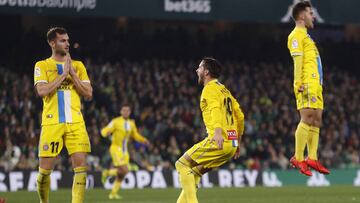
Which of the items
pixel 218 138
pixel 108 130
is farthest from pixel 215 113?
pixel 108 130

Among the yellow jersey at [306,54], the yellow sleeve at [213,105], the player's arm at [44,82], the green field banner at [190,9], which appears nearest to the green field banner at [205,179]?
the green field banner at [190,9]

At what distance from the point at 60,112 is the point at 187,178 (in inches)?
71.0

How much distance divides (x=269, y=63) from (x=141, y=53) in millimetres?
5247

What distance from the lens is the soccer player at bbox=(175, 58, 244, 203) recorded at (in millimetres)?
10625

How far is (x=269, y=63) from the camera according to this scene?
33156 millimetres

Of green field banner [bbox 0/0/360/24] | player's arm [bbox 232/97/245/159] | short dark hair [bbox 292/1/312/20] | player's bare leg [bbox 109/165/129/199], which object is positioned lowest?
player's bare leg [bbox 109/165/129/199]

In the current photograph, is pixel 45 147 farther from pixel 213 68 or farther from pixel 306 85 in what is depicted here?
pixel 306 85

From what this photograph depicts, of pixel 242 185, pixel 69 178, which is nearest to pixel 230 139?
pixel 69 178

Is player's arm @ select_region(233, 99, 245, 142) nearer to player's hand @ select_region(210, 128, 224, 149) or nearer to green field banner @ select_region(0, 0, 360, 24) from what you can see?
player's hand @ select_region(210, 128, 224, 149)

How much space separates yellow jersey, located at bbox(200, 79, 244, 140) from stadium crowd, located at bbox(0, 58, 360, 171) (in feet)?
45.9

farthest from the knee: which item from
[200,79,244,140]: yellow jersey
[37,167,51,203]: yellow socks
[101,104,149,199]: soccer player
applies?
[200,79,244,140]: yellow jersey

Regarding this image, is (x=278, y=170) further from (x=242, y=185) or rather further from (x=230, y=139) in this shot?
(x=230, y=139)

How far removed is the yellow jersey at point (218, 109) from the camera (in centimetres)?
1052

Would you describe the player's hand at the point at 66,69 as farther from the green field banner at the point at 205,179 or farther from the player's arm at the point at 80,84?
the green field banner at the point at 205,179
